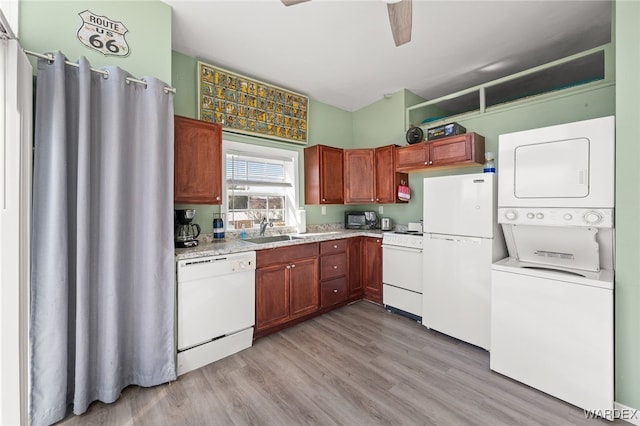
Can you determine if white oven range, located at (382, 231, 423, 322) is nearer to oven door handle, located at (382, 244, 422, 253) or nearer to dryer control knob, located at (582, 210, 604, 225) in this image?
oven door handle, located at (382, 244, 422, 253)

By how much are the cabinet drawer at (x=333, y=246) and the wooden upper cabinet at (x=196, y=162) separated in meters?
1.29

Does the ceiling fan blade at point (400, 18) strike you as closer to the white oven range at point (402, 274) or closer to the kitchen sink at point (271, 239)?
the white oven range at point (402, 274)

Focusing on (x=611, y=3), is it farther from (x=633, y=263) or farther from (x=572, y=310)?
(x=572, y=310)

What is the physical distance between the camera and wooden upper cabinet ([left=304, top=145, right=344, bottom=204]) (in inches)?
142

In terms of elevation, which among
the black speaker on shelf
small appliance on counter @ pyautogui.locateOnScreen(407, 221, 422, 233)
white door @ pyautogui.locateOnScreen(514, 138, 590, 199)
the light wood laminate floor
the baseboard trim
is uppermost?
the black speaker on shelf

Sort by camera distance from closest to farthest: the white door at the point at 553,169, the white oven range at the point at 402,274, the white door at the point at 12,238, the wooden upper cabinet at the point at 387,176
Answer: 1. the white door at the point at 12,238
2. the white door at the point at 553,169
3. the white oven range at the point at 402,274
4. the wooden upper cabinet at the point at 387,176

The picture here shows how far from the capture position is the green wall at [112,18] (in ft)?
5.38

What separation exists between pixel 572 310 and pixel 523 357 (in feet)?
1.61

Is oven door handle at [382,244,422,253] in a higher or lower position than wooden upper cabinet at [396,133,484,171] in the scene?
lower

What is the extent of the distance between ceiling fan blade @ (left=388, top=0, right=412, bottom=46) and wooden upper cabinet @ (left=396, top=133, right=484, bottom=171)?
153 cm

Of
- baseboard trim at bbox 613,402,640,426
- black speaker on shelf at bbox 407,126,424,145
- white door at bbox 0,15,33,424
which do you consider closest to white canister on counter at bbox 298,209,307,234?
black speaker on shelf at bbox 407,126,424,145

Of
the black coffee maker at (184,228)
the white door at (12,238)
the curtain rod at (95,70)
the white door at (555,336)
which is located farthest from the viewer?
the black coffee maker at (184,228)

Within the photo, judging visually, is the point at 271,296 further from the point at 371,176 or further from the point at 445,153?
the point at 445,153

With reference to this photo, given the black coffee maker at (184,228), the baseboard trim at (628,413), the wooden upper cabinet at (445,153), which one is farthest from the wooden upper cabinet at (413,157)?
the black coffee maker at (184,228)
